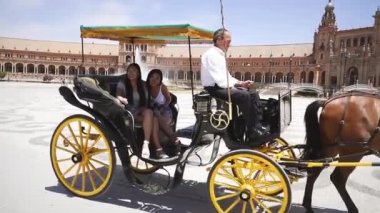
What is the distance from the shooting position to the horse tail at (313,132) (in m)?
4.68

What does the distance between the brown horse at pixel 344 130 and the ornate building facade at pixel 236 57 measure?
277 feet

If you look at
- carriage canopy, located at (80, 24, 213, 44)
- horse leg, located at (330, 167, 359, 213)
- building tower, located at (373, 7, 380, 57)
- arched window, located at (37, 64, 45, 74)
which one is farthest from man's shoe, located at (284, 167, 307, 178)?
arched window, located at (37, 64, 45, 74)

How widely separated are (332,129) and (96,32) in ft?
11.6

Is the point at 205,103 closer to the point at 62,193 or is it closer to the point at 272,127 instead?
the point at 272,127

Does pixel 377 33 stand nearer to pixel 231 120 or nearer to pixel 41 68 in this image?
pixel 231 120

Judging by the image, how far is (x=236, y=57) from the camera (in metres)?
119

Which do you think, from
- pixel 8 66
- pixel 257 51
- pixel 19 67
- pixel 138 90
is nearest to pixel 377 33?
pixel 257 51

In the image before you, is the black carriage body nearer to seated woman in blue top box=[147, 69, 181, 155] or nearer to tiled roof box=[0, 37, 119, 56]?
seated woman in blue top box=[147, 69, 181, 155]

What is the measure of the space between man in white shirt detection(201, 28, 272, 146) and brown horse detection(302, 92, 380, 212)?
2.06 ft

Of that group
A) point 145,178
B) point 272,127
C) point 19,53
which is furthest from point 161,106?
point 19,53

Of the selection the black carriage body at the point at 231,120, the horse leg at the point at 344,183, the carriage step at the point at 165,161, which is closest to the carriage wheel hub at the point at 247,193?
the black carriage body at the point at 231,120

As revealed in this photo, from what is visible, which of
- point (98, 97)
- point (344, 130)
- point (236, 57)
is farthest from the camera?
point (236, 57)

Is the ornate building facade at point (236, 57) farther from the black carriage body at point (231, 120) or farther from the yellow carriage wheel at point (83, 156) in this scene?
the yellow carriage wheel at point (83, 156)

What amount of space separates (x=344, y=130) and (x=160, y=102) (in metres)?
2.71
